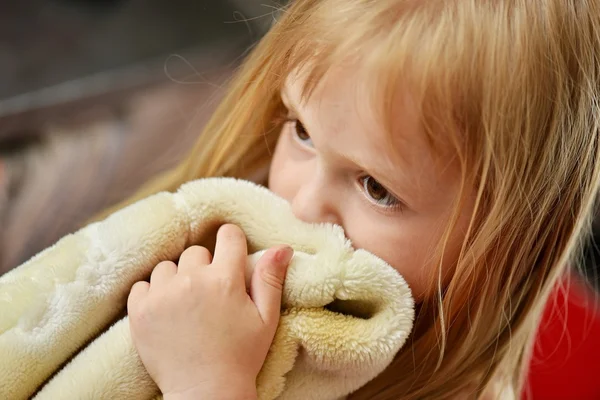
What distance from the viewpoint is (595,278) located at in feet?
4.43

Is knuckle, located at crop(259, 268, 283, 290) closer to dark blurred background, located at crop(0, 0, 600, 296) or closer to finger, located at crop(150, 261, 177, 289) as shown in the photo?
finger, located at crop(150, 261, 177, 289)

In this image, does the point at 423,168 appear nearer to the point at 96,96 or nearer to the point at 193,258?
the point at 193,258

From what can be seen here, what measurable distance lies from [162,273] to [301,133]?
20 cm

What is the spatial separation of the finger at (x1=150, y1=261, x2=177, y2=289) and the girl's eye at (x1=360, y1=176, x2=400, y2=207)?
190 millimetres

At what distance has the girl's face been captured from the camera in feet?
1.96

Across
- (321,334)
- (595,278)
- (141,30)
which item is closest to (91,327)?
(321,334)

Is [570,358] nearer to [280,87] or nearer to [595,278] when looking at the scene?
[595,278]

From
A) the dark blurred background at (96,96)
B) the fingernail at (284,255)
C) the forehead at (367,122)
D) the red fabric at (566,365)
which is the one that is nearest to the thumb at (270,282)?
the fingernail at (284,255)

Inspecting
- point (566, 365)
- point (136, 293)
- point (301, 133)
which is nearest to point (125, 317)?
point (136, 293)

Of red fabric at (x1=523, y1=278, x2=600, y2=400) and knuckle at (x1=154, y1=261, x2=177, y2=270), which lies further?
red fabric at (x1=523, y1=278, x2=600, y2=400)

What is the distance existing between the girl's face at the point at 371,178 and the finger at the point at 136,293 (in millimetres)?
154

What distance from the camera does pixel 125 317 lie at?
653 mm

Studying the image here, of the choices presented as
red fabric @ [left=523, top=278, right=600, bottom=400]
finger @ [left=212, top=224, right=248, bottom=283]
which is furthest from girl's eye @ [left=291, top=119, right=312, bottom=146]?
red fabric @ [left=523, top=278, right=600, bottom=400]

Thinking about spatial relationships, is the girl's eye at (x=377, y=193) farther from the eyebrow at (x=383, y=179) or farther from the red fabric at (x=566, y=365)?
the red fabric at (x=566, y=365)
